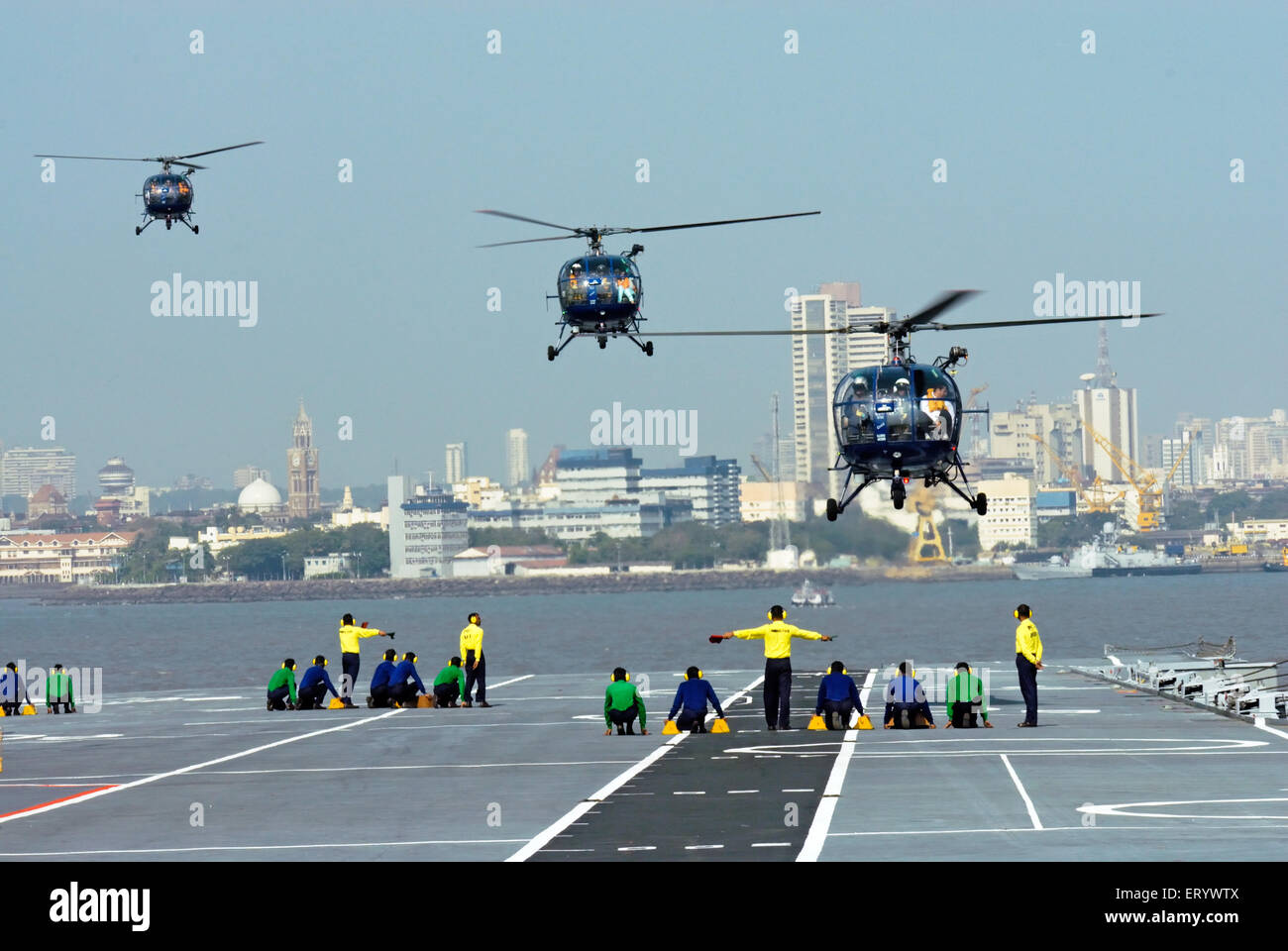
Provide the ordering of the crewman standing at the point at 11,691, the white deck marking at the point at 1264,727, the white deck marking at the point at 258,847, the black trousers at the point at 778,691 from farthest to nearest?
the crewman standing at the point at 11,691
the black trousers at the point at 778,691
the white deck marking at the point at 1264,727
the white deck marking at the point at 258,847

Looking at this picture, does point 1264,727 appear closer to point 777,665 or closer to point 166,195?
point 777,665

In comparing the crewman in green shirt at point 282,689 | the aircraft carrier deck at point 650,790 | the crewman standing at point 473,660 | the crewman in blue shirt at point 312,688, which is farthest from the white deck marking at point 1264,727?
the crewman in green shirt at point 282,689

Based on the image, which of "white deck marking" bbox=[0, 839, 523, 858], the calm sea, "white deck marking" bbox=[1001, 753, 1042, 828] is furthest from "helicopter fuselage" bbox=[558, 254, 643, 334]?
the calm sea

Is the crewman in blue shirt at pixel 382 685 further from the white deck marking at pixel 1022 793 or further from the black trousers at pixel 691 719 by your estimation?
the white deck marking at pixel 1022 793

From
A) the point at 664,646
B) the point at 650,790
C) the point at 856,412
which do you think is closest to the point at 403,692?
the point at 856,412
